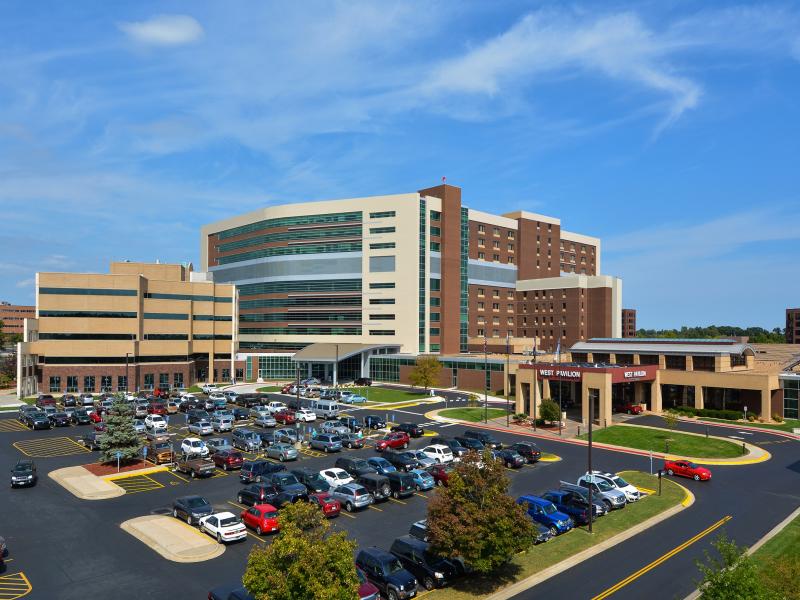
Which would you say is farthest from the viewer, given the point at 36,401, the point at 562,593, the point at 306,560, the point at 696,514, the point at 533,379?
the point at 36,401

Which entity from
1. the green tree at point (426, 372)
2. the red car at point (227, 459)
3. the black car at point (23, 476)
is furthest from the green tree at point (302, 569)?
the green tree at point (426, 372)

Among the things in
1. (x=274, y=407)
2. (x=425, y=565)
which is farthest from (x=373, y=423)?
(x=425, y=565)

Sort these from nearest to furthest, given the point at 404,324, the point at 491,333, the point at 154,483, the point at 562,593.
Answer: the point at 562,593
the point at 154,483
the point at 404,324
the point at 491,333

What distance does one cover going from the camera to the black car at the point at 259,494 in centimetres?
3541

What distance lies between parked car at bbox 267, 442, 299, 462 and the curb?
84.9 feet

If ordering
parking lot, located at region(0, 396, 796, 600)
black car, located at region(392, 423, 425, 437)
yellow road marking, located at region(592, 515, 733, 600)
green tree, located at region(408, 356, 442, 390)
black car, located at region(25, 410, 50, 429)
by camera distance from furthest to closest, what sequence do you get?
green tree, located at region(408, 356, 442, 390) → black car, located at region(25, 410, 50, 429) → black car, located at region(392, 423, 425, 437) → parking lot, located at region(0, 396, 796, 600) → yellow road marking, located at region(592, 515, 733, 600)

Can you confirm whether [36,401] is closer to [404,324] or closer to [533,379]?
[404,324]

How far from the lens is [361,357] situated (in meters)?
112

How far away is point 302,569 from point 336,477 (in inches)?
831

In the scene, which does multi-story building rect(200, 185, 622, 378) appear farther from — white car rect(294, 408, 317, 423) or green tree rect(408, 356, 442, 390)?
white car rect(294, 408, 317, 423)

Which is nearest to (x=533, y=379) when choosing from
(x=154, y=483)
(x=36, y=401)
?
(x=154, y=483)

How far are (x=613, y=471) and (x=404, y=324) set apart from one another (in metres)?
68.0

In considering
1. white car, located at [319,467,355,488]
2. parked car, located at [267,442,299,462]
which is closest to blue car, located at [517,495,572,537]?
white car, located at [319,467,355,488]

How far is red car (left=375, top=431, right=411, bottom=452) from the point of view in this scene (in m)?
52.8
